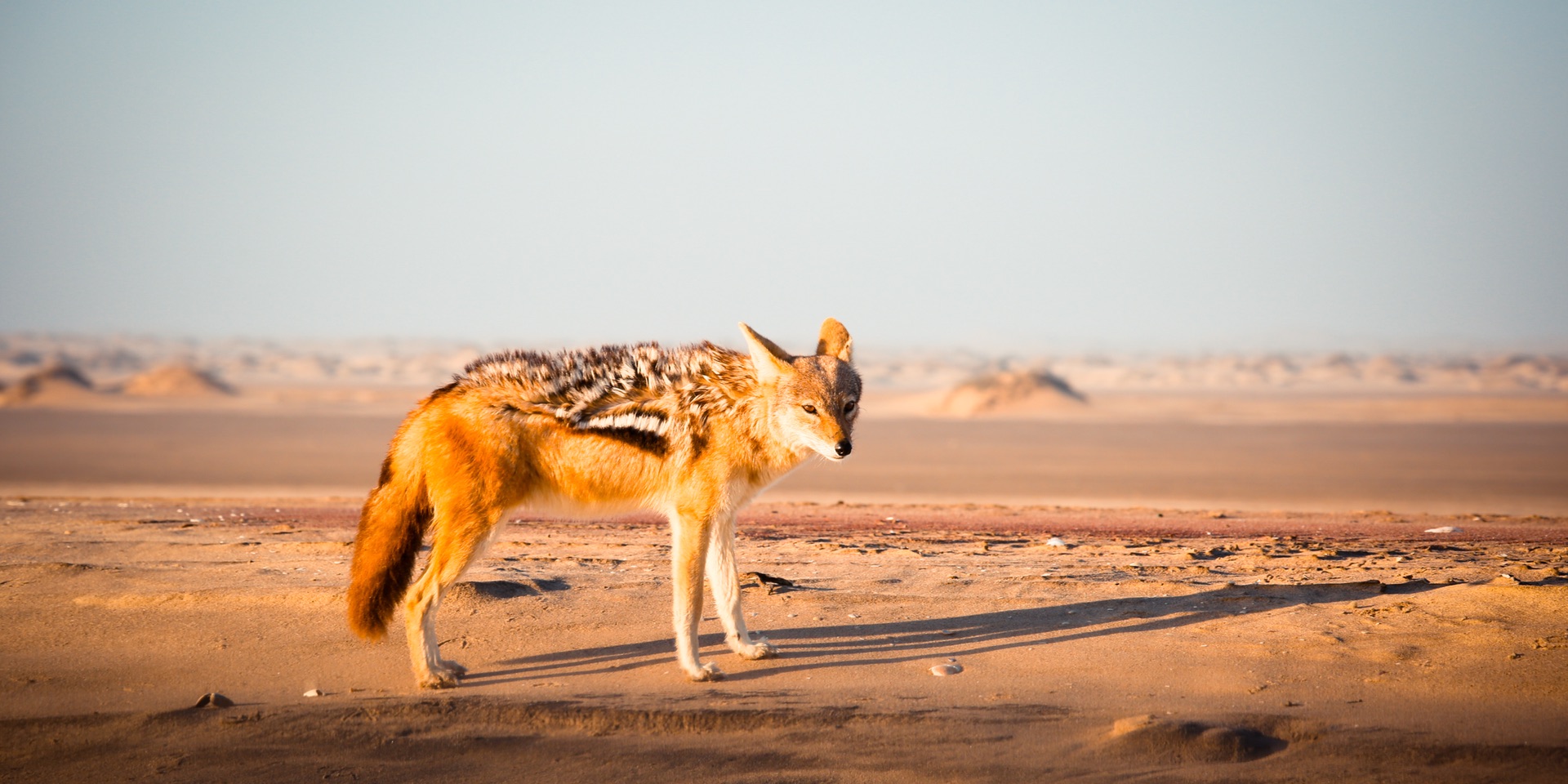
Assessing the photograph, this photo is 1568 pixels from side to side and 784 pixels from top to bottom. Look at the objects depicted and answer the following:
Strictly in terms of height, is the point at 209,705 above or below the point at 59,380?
below

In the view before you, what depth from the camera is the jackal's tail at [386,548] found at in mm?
6750

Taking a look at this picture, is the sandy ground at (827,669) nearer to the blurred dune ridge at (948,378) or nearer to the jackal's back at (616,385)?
the jackal's back at (616,385)

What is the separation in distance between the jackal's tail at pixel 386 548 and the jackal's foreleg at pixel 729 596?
1.85 m

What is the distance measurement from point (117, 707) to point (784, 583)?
4794 millimetres

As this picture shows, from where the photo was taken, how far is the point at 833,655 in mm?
7410

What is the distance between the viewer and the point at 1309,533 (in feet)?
42.9

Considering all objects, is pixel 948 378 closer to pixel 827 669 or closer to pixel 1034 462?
pixel 1034 462

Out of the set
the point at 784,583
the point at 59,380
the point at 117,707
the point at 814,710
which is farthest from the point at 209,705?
the point at 59,380

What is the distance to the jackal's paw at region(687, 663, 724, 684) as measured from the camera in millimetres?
6781

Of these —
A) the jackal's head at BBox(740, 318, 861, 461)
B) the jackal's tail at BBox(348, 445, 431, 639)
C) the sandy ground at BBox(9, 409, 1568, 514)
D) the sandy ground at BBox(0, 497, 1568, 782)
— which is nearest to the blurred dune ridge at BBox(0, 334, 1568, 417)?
the sandy ground at BBox(9, 409, 1568, 514)

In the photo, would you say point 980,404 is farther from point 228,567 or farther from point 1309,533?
point 228,567

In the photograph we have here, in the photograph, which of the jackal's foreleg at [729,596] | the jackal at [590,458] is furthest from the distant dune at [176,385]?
the jackal's foreleg at [729,596]

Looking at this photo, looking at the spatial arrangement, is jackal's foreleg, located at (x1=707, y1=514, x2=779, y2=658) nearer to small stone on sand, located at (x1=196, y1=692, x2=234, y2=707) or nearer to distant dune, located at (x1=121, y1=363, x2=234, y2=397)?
small stone on sand, located at (x1=196, y1=692, x2=234, y2=707)

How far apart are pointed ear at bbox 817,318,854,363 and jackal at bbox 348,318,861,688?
0.44 m
